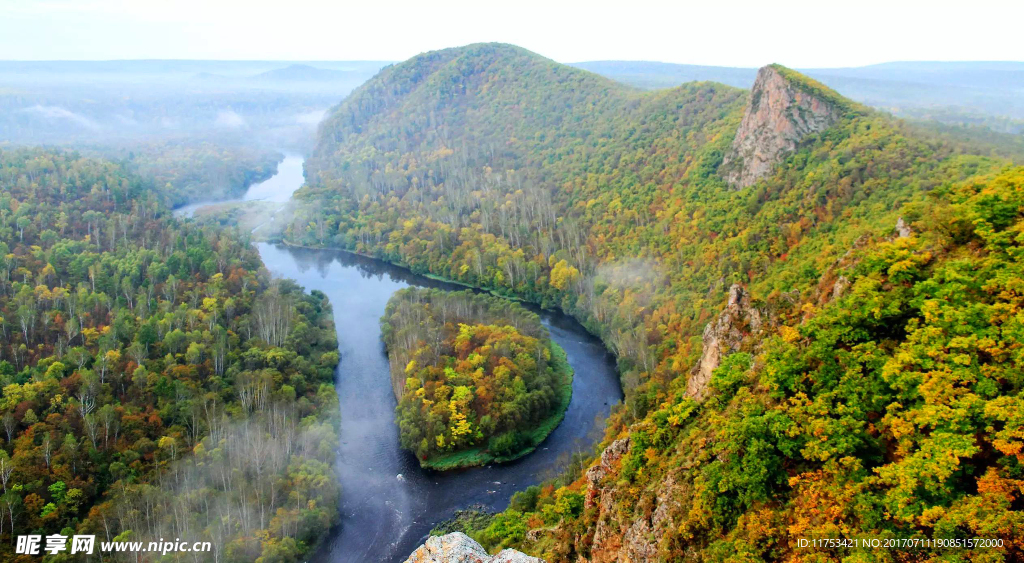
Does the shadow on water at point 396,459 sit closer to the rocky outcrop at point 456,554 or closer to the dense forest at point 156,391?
the dense forest at point 156,391

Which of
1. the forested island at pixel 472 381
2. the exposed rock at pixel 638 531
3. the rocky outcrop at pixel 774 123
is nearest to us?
the exposed rock at pixel 638 531

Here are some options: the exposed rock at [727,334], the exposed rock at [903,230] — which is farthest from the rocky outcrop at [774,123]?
the exposed rock at [727,334]

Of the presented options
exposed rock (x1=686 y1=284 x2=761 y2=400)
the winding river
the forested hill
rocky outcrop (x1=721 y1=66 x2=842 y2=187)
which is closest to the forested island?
the winding river

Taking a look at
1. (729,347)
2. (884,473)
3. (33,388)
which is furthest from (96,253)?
(884,473)

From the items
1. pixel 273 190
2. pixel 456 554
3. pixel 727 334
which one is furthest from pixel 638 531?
pixel 273 190

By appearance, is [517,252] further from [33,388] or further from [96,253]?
[33,388]

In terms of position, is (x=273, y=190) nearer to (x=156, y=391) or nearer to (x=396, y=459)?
(x=156, y=391)
